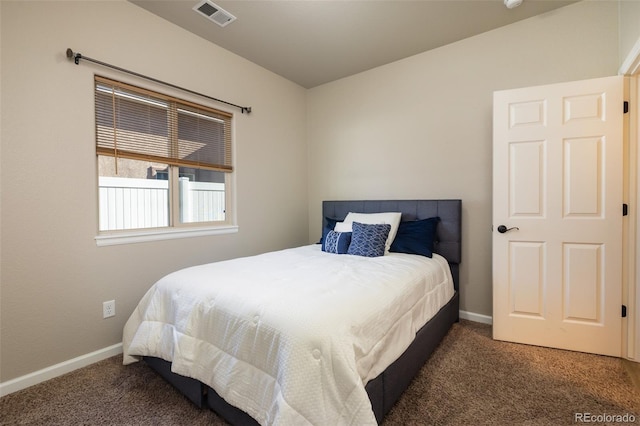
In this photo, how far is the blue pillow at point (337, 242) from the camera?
8.60 feet

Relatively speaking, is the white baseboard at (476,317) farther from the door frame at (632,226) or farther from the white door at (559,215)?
the door frame at (632,226)

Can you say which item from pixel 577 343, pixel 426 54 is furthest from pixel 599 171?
pixel 426 54

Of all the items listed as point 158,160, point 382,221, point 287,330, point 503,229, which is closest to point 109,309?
point 158,160

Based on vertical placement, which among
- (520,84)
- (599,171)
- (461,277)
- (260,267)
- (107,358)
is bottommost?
(107,358)

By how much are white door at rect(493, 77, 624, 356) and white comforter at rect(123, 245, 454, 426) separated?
84cm

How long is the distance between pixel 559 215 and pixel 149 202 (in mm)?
3276

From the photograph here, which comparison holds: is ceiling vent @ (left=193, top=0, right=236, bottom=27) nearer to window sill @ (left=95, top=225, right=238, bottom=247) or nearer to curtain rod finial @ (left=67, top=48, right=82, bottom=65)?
curtain rod finial @ (left=67, top=48, right=82, bottom=65)

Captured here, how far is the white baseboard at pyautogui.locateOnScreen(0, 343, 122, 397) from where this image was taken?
5.72 feet

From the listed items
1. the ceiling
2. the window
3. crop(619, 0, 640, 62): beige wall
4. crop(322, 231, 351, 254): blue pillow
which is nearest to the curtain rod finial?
the window

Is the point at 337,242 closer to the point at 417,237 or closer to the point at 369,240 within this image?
the point at 369,240

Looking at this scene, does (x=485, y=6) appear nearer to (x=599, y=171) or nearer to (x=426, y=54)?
(x=426, y=54)

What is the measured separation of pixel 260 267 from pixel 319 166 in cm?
215

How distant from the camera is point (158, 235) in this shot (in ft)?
8.00

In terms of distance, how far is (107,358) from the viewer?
213 cm
